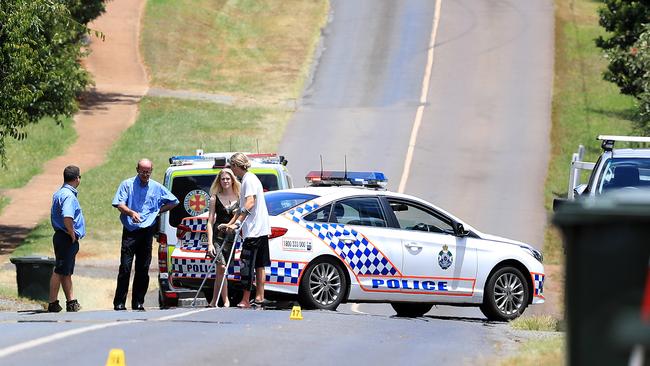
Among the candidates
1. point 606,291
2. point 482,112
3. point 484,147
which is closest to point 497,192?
point 484,147

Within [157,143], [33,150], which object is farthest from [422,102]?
[33,150]

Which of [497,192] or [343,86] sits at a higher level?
[343,86]

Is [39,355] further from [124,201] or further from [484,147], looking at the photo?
[484,147]

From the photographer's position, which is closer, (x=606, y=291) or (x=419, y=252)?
(x=606, y=291)

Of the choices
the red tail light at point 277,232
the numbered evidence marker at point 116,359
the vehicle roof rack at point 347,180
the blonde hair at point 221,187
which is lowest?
the numbered evidence marker at point 116,359

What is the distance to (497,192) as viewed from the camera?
31.4m

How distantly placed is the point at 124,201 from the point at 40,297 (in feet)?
12.7

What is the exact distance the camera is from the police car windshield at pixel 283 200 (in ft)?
46.9

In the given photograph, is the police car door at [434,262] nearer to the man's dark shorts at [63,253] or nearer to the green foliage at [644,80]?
the man's dark shorts at [63,253]

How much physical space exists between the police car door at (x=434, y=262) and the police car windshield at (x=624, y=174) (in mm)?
1799

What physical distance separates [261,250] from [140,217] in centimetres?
159

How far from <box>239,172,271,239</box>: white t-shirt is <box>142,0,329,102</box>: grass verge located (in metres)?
27.8

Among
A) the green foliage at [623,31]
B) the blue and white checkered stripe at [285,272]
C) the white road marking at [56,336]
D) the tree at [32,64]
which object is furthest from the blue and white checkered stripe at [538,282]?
the green foliage at [623,31]

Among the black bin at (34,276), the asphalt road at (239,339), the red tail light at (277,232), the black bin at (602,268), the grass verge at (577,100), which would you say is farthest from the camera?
the grass verge at (577,100)
